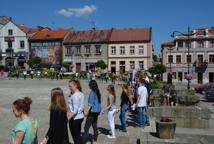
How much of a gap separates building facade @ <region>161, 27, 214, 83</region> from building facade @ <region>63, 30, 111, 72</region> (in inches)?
428

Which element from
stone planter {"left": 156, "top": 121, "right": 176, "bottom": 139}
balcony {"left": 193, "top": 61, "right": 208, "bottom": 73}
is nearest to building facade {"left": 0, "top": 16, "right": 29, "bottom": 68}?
balcony {"left": 193, "top": 61, "right": 208, "bottom": 73}

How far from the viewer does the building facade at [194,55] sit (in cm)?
6531

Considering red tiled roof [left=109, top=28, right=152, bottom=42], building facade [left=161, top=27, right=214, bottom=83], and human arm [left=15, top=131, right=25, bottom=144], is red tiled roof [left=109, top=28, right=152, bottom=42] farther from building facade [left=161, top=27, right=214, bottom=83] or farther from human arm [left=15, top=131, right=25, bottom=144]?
human arm [left=15, top=131, right=25, bottom=144]

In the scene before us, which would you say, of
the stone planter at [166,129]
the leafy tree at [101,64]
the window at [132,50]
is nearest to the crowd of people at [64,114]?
the stone planter at [166,129]

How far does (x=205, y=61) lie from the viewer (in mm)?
65938

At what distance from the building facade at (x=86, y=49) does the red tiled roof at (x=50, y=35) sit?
4.99 ft

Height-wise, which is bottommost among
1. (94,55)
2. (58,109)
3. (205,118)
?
(205,118)

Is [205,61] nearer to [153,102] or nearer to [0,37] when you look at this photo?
[0,37]

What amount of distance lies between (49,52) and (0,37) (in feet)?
33.7

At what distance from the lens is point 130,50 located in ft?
215

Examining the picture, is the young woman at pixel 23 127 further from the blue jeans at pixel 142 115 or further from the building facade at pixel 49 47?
the building facade at pixel 49 47

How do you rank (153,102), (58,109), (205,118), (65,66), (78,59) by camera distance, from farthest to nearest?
(78,59) → (65,66) → (153,102) → (205,118) → (58,109)

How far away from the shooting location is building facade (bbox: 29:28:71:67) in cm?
6900

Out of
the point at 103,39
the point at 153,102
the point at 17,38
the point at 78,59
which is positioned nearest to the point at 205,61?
the point at 103,39
